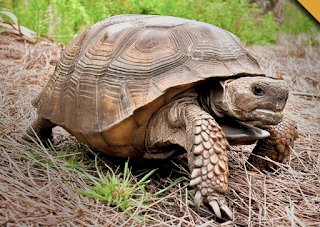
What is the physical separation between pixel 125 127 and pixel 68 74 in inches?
28.5

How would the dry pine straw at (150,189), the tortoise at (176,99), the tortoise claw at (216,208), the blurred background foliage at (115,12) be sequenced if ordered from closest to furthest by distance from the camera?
the dry pine straw at (150,189), the tortoise claw at (216,208), the tortoise at (176,99), the blurred background foliage at (115,12)

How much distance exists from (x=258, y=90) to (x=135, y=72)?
0.76m

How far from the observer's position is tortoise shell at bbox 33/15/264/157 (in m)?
1.89

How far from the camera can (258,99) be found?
5.57 feet

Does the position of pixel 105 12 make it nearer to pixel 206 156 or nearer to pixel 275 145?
pixel 275 145

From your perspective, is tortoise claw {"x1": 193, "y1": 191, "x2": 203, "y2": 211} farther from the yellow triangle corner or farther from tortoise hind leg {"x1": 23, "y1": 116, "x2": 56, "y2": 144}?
the yellow triangle corner

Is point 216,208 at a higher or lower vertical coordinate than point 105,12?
lower

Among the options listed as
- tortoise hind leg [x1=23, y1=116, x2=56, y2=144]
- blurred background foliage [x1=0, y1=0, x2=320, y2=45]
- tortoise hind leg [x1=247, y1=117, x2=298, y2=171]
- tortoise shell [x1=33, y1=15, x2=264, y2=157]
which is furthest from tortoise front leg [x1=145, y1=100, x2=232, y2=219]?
blurred background foliage [x1=0, y1=0, x2=320, y2=45]

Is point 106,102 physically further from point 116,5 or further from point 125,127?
point 116,5

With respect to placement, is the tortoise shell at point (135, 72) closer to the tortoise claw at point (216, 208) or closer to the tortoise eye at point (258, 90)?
the tortoise eye at point (258, 90)

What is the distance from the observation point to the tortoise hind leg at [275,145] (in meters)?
2.15

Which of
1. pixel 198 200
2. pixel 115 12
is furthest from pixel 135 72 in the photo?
pixel 115 12

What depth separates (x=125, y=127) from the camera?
196cm

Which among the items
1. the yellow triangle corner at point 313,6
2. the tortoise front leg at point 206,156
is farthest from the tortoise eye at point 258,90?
the yellow triangle corner at point 313,6
